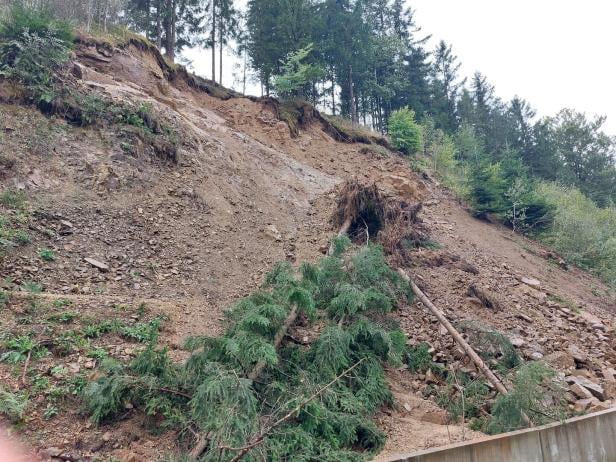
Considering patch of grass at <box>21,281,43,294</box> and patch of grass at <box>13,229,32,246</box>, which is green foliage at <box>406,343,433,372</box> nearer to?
patch of grass at <box>21,281,43,294</box>

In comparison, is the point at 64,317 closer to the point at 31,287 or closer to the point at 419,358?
the point at 31,287

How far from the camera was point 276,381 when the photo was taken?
185 inches

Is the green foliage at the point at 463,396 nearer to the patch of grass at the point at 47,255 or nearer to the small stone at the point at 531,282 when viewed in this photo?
the small stone at the point at 531,282

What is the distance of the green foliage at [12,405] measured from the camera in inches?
157

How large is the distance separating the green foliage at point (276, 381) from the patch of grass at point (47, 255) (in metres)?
3.15

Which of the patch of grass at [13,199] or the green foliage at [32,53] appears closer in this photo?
the patch of grass at [13,199]

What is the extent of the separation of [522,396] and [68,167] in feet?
29.3

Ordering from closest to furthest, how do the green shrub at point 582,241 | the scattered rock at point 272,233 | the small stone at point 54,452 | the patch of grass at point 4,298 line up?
the small stone at point 54,452
the patch of grass at point 4,298
the scattered rock at point 272,233
the green shrub at point 582,241

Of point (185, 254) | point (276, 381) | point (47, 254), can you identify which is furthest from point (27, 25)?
point (276, 381)

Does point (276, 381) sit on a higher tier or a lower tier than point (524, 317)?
higher

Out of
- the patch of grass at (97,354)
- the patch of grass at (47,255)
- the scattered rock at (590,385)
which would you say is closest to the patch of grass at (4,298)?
the patch of grass at (47,255)

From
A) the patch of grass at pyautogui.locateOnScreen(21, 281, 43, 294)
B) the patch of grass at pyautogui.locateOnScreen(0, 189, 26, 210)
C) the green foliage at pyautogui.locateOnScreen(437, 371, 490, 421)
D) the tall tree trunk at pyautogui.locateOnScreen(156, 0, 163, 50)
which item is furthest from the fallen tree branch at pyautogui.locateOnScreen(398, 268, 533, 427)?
the tall tree trunk at pyautogui.locateOnScreen(156, 0, 163, 50)

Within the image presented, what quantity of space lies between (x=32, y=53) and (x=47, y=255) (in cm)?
560

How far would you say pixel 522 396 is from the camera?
16.2ft
